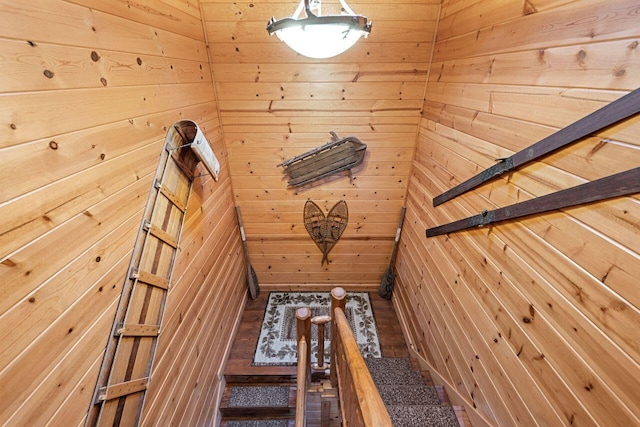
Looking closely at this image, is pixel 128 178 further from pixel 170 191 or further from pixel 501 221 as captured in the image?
pixel 501 221

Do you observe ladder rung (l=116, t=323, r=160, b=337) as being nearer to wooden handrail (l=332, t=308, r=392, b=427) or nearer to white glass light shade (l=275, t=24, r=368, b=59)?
wooden handrail (l=332, t=308, r=392, b=427)

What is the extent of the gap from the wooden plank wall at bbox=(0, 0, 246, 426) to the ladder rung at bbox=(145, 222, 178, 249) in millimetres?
81

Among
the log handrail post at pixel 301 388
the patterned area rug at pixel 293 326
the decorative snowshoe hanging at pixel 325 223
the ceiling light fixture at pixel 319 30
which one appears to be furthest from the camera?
the decorative snowshoe hanging at pixel 325 223

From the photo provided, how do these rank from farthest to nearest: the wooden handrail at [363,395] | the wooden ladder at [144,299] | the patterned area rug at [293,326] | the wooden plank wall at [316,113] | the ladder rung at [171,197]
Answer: the patterned area rug at [293,326]
the wooden plank wall at [316,113]
the ladder rung at [171,197]
the wooden ladder at [144,299]
the wooden handrail at [363,395]

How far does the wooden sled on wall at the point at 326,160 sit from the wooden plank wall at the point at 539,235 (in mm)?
917

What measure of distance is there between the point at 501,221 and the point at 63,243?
196 centimetres

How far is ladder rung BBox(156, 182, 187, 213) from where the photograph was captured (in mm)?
1532

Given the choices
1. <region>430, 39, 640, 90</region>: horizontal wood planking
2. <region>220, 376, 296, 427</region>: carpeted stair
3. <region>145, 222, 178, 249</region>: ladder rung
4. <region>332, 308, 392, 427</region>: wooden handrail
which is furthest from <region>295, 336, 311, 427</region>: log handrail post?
<region>430, 39, 640, 90</region>: horizontal wood planking

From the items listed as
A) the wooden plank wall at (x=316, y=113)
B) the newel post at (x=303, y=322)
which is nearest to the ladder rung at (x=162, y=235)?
the newel post at (x=303, y=322)

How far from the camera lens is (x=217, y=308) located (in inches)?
100

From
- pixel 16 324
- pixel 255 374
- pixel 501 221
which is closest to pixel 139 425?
pixel 16 324

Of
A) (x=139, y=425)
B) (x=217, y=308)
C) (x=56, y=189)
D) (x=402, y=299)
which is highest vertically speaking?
(x=56, y=189)

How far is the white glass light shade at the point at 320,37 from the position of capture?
113 centimetres

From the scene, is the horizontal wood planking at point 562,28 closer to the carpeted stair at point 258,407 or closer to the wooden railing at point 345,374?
the wooden railing at point 345,374
